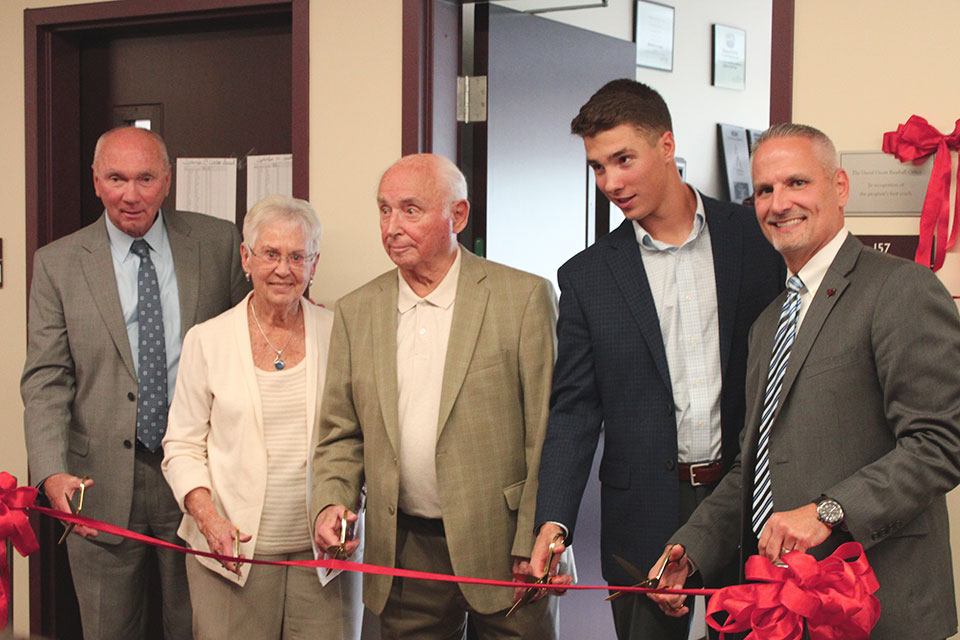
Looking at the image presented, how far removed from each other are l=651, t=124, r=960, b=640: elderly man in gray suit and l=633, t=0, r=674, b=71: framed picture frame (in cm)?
307

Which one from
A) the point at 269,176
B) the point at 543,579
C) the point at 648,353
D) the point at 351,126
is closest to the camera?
the point at 543,579

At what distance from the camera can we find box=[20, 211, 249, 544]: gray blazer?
2773 millimetres

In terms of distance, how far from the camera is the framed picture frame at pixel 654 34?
16.1ft

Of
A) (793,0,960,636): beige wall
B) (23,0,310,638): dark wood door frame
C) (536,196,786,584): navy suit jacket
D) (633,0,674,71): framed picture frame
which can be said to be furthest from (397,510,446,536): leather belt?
(633,0,674,71): framed picture frame

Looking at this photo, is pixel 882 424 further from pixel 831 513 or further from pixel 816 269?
pixel 816 269

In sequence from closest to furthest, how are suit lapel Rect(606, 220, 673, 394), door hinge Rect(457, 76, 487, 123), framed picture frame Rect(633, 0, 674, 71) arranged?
suit lapel Rect(606, 220, 673, 394)
door hinge Rect(457, 76, 487, 123)
framed picture frame Rect(633, 0, 674, 71)

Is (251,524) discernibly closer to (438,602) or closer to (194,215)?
(438,602)

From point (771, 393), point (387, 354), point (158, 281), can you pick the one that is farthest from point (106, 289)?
point (771, 393)

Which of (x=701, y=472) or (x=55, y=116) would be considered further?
(x=55, y=116)

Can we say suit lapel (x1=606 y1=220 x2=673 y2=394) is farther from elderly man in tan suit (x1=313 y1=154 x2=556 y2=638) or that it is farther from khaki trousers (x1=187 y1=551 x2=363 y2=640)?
khaki trousers (x1=187 y1=551 x2=363 y2=640)

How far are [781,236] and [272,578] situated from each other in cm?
141

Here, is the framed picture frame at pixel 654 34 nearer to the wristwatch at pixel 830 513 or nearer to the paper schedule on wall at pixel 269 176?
the paper schedule on wall at pixel 269 176

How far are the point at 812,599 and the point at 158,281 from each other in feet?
6.50

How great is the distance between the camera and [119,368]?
280cm
